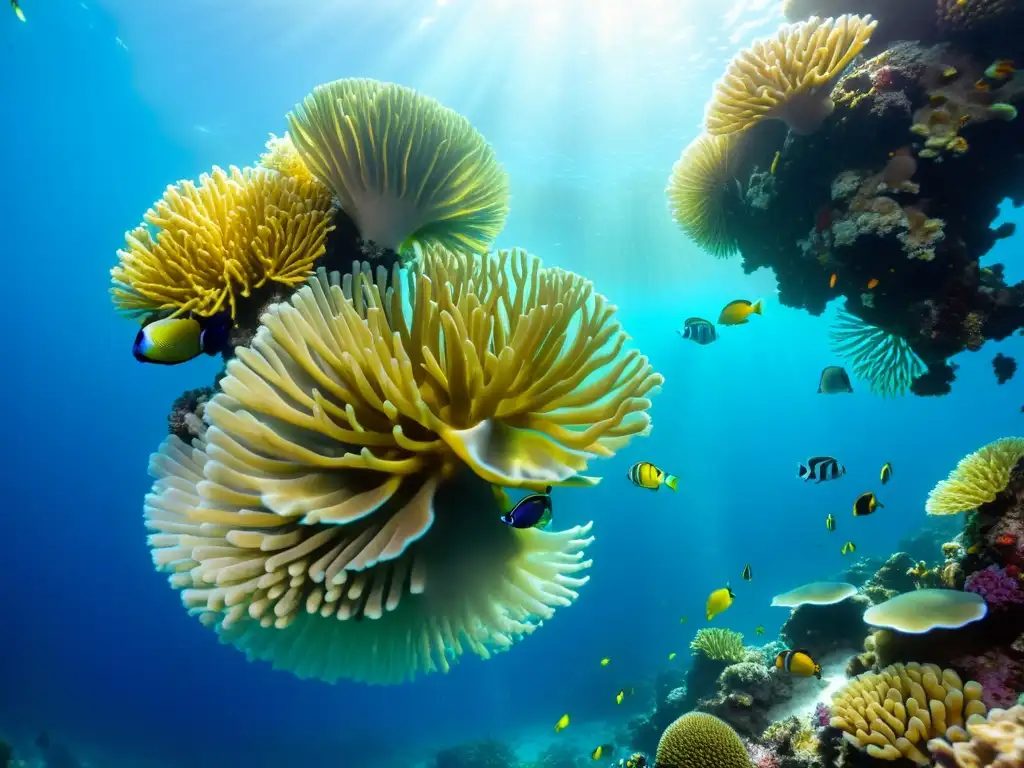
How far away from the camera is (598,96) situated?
866 inches

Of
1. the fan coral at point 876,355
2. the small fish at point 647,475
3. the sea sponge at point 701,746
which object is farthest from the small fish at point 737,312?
the sea sponge at point 701,746

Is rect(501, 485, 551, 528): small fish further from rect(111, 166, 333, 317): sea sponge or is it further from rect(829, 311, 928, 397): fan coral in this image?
rect(829, 311, 928, 397): fan coral

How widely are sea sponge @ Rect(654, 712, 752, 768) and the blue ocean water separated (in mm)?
4448

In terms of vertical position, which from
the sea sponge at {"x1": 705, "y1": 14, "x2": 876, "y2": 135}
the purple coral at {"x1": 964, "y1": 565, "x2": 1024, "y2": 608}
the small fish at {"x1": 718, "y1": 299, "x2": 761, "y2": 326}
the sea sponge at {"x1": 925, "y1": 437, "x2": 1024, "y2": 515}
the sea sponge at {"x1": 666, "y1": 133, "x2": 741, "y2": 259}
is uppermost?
the sea sponge at {"x1": 666, "y1": 133, "x2": 741, "y2": 259}

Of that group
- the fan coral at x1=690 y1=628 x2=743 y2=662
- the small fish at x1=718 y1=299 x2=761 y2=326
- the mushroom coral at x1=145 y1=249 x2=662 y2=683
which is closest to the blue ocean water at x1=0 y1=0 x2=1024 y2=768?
the small fish at x1=718 y1=299 x2=761 y2=326

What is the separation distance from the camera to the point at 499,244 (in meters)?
36.2

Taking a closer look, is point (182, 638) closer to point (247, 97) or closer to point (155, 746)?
point (155, 746)

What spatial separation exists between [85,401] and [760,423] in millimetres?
95082

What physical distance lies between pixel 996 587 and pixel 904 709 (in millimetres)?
1398

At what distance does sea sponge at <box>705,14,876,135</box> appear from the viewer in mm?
5617

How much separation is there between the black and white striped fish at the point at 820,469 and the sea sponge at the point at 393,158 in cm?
470

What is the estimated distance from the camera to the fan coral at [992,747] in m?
2.58

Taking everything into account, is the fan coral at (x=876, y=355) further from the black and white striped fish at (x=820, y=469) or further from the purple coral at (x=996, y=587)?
the purple coral at (x=996, y=587)

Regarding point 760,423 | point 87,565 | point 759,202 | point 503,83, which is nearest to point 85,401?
point 87,565
